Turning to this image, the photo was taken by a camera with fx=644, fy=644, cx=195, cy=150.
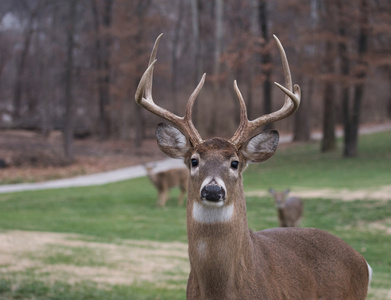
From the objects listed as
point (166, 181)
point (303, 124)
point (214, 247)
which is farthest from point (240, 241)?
point (303, 124)

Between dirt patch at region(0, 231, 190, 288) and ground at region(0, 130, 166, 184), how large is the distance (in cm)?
1315

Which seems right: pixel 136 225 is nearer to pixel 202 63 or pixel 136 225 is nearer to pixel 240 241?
pixel 240 241

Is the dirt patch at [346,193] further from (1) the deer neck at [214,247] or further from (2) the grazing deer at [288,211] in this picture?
(1) the deer neck at [214,247]

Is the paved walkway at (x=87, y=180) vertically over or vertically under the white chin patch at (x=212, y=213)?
under

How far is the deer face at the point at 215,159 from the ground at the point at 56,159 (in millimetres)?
20448

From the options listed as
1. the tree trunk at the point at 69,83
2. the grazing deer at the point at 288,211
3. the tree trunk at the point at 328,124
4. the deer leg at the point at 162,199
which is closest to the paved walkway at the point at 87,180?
the tree trunk at the point at 69,83

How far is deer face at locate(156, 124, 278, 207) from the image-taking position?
3.95 meters

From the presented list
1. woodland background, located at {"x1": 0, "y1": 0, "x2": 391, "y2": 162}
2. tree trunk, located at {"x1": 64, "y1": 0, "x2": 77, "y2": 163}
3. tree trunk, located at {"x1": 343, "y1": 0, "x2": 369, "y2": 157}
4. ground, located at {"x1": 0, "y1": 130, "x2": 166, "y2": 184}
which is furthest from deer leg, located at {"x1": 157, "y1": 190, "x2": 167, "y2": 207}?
tree trunk, located at {"x1": 64, "y1": 0, "x2": 77, "y2": 163}

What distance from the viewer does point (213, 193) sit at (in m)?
3.89

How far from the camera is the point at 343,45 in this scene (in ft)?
92.2

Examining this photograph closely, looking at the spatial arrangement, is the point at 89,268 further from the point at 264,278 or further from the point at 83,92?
the point at 83,92

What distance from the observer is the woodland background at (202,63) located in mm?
27672

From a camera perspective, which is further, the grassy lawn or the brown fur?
the grassy lawn

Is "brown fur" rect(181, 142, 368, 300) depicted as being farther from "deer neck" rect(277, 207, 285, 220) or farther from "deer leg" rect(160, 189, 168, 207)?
"deer leg" rect(160, 189, 168, 207)
